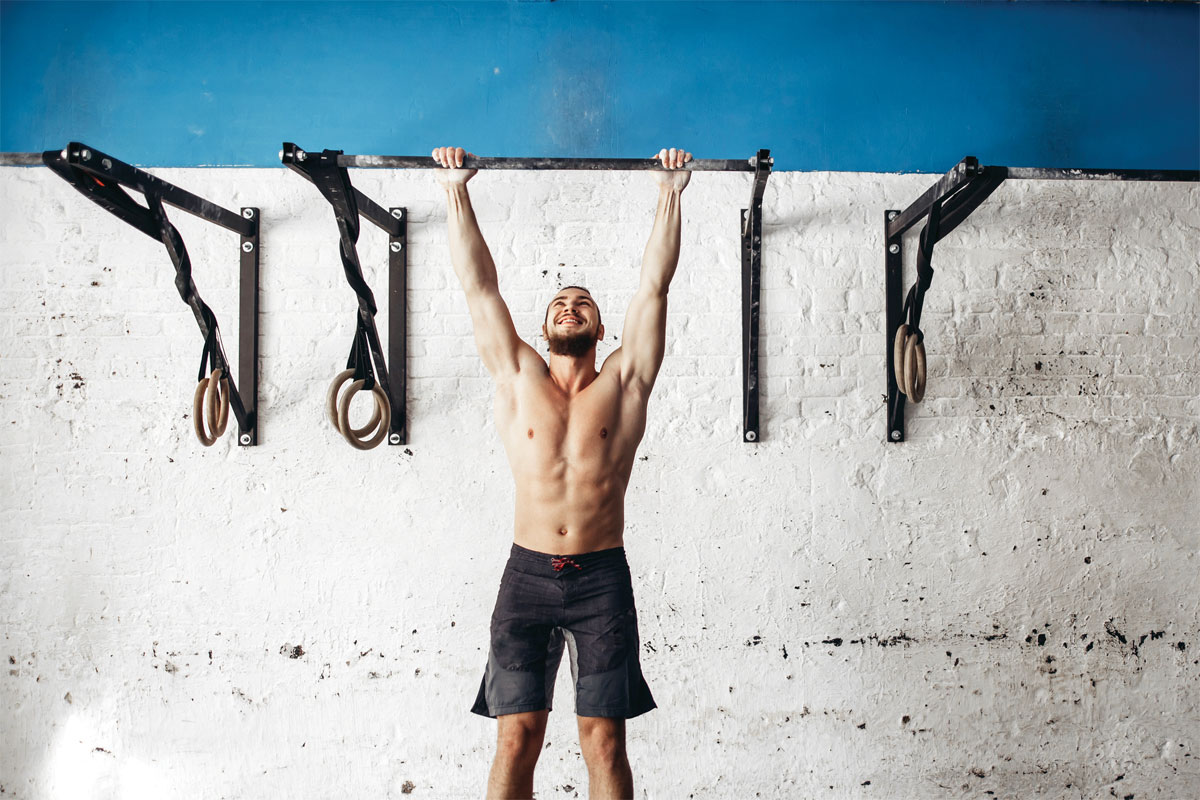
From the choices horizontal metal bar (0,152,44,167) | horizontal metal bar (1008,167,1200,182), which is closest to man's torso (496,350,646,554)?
horizontal metal bar (1008,167,1200,182)

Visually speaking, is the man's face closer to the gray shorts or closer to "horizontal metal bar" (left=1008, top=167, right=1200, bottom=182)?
the gray shorts

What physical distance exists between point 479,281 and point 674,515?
3.36 feet

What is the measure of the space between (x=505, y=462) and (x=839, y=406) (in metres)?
1.17

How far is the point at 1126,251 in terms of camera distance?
93.9 inches

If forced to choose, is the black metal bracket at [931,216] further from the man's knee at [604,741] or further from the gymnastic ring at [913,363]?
the man's knee at [604,741]

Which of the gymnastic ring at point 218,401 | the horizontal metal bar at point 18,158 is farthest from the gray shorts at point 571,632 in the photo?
the horizontal metal bar at point 18,158

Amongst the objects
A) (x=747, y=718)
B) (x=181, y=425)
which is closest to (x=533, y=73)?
(x=181, y=425)

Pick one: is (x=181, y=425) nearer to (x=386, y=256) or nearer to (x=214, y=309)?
(x=214, y=309)

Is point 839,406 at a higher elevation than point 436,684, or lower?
higher

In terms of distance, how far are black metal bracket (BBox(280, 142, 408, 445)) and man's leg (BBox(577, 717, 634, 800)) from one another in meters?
1.11

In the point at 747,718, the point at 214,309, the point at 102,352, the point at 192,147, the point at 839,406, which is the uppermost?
the point at 192,147

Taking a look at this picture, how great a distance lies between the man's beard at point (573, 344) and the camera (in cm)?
199

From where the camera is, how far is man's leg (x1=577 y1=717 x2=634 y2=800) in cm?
174

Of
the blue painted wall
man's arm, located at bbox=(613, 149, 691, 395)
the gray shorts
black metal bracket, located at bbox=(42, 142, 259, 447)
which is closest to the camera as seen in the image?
black metal bracket, located at bbox=(42, 142, 259, 447)
